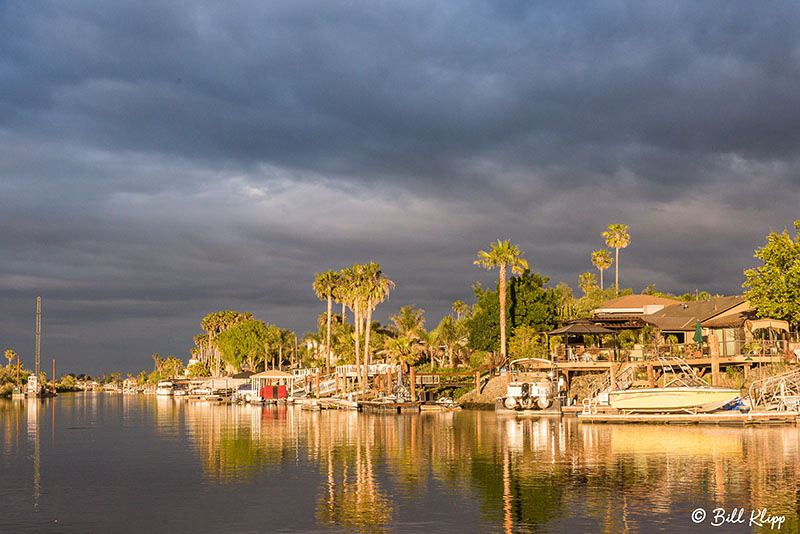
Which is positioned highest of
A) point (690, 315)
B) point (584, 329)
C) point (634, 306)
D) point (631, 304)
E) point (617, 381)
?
point (631, 304)

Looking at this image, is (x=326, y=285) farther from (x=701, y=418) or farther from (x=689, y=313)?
(x=701, y=418)

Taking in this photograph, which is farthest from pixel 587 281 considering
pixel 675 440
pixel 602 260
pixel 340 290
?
pixel 675 440

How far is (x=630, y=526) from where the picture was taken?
1916cm

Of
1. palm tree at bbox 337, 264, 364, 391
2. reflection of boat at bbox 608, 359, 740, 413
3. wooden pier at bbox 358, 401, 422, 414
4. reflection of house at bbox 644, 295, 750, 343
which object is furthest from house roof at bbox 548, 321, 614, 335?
palm tree at bbox 337, 264, 364, 391

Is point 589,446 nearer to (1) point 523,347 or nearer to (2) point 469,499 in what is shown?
(2) point 469,499

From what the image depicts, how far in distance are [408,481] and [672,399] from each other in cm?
3262

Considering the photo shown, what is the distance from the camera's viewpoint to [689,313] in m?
78.1

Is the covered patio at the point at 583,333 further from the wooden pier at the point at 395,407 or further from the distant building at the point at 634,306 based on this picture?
the distant building at the point at 634,306

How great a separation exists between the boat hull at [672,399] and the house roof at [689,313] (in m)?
18.9

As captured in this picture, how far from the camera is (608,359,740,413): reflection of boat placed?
53125mm

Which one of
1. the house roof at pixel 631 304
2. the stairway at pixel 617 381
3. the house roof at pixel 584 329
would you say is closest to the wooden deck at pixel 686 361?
the stairway at pixel 617 381

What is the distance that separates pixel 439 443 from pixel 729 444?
14107mm

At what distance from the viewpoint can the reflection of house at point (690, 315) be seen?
71.3m

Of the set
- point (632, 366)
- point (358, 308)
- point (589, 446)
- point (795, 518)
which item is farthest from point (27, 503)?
point (358, 308)
